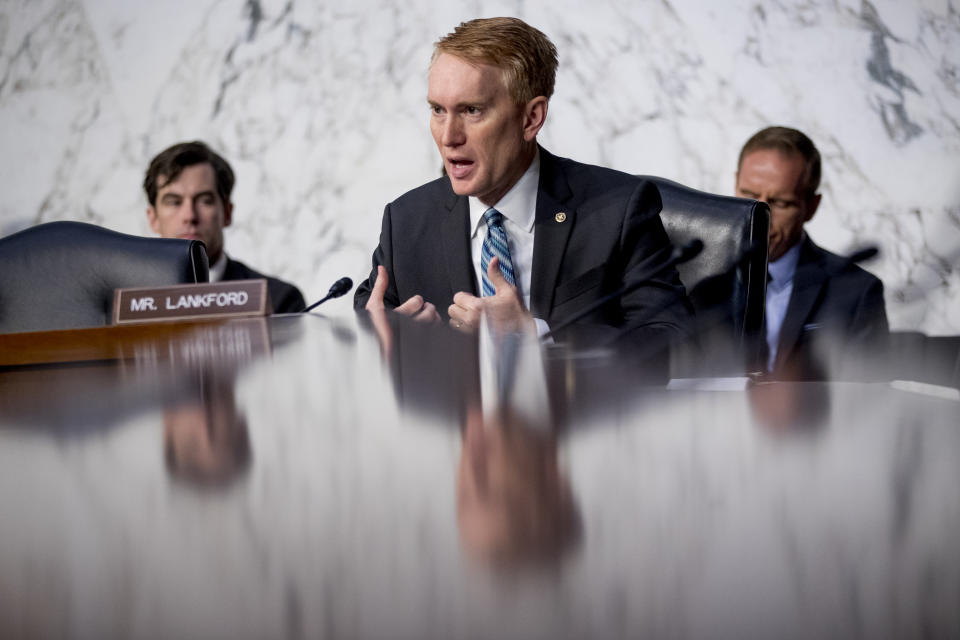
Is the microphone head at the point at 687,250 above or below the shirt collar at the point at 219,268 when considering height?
below

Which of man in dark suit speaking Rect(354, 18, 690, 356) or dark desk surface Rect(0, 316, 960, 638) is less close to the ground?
man in dark suit speaking Rect(354, 18, 690, 356)

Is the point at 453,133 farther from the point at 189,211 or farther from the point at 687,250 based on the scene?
the point at 189,211

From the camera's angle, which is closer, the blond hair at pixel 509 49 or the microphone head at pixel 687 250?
the microphone head at pixel 687 250

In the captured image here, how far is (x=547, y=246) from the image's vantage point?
162 cm

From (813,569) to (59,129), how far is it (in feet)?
11.7

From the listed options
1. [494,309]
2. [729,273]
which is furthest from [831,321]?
[494,309]

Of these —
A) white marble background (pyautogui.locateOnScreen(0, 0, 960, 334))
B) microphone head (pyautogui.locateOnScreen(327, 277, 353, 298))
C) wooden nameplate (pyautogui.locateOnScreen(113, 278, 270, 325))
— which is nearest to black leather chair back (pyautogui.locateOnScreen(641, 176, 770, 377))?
microphone head (pyautogui.locateOnScreen(327, 277, 353, 298))

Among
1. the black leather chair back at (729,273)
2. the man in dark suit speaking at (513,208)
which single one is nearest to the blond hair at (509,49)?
Answer: the man in dark suit speaking at (513,208)

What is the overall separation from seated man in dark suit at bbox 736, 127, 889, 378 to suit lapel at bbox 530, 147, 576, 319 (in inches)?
21.7

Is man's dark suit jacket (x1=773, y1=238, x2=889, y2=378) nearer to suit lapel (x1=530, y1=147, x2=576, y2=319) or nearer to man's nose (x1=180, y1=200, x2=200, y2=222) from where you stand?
suit lapel (x1=530, y1=147, x2=576, y2=319)

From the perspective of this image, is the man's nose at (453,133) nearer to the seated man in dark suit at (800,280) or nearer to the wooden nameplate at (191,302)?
the wooden nameplate at (191,302)

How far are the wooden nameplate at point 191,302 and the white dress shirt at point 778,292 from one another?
1.14m

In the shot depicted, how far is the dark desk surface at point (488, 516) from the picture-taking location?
0.22 meters

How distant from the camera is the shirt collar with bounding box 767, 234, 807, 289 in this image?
218 cm
